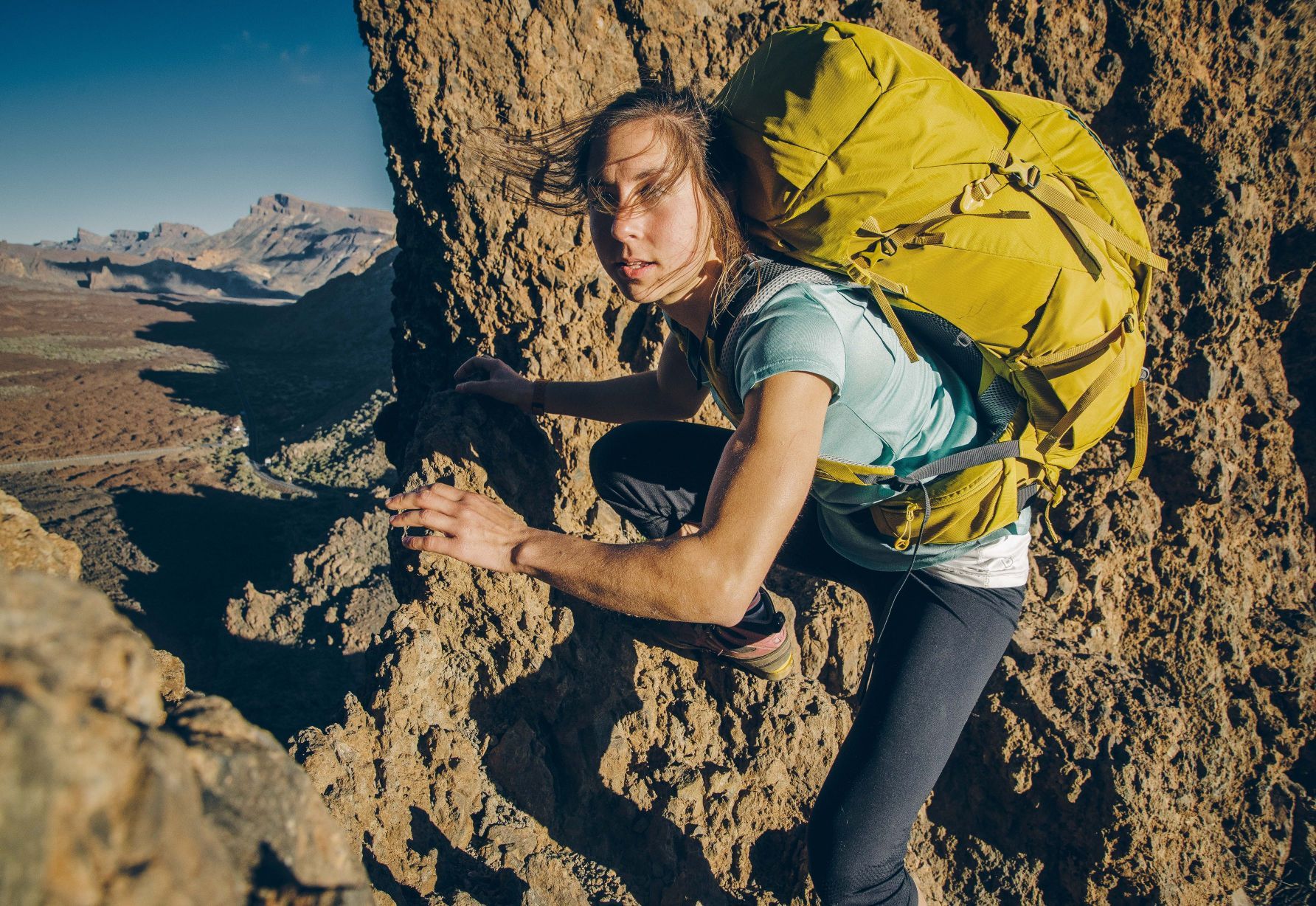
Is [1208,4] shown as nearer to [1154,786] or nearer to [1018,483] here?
[1018,483]

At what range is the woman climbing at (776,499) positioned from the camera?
46.6 inches

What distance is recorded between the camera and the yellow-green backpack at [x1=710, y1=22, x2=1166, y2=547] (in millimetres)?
1263

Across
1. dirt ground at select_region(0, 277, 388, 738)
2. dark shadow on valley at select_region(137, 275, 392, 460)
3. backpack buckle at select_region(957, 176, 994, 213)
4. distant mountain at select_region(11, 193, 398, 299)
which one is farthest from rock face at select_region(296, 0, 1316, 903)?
distant mountain at select_region(11, 193, 398, 299)

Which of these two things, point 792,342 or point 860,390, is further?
point 860,390

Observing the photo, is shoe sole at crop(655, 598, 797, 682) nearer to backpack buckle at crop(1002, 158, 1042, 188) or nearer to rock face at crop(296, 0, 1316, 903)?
rock face at crop(296, 0, 1316, 903)

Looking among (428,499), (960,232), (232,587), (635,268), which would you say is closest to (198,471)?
(232,587)

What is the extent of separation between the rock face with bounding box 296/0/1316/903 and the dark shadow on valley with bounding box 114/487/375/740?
0.54 meters

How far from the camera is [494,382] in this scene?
209 centimetres

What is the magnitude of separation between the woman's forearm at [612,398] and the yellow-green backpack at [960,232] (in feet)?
2.26

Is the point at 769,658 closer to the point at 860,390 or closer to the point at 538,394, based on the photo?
the point at 860,390

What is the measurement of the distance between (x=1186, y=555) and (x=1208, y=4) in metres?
2.09

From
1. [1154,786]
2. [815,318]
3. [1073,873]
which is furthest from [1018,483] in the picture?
[1073,873]

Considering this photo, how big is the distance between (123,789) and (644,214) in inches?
49.2

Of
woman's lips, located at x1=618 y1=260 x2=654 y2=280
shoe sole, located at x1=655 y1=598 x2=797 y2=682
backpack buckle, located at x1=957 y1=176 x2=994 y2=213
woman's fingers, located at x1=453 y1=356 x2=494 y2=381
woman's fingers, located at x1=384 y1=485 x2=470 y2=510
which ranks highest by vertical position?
backpack buckle, located at x1=957 y1=176 x2=994 y2=213
